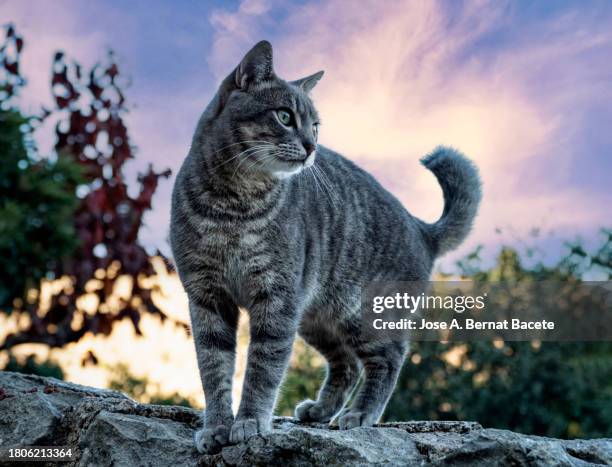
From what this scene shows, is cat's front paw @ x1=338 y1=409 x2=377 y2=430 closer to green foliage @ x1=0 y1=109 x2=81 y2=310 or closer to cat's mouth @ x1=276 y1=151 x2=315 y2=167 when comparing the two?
cat's mouth @ x1=276 y1=151 x2=315 y2=167

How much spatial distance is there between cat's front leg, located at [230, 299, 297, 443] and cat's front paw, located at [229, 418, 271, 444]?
0.07m

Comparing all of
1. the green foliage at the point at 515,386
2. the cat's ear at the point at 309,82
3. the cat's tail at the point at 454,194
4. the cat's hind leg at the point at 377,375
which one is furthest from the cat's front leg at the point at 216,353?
the green foliage at the point at 515,386

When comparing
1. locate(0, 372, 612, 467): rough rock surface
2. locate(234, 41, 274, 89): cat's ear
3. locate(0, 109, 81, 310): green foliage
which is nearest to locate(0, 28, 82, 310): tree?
locate(0, 109, 81, 310): green foliage

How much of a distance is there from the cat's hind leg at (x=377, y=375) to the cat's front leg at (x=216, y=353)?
0.73 metres

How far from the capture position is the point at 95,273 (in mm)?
6242

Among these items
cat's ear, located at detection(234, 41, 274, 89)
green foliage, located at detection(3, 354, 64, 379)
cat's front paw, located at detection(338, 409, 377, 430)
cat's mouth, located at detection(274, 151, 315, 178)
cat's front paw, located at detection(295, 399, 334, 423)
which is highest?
cat's ear, located at detection(234, 41, 274, 89)

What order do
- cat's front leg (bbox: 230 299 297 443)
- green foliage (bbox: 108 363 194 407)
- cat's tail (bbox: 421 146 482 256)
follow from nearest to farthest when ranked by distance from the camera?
cat's front leg (bbox: 230 299 297 443), cat's tail (bbox: 421 146 482 256), green foliage (bbox: 108 363 194 407)

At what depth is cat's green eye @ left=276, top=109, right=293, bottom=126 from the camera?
328 cm

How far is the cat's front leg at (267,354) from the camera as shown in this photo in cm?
304

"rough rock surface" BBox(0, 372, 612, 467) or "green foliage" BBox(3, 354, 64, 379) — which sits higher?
"green foliage" BBox(3, 354, 64, 379)

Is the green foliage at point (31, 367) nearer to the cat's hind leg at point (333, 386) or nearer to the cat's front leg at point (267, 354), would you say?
the cat's hind leg at point (333, 386)

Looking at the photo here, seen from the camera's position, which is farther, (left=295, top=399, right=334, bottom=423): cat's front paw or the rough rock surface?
(left=295, top=399, right=334, bottom=423): cat's front paw

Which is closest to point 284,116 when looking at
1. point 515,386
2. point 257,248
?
point 257,248

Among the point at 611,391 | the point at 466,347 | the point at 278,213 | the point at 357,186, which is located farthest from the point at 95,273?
the point at 611,391
